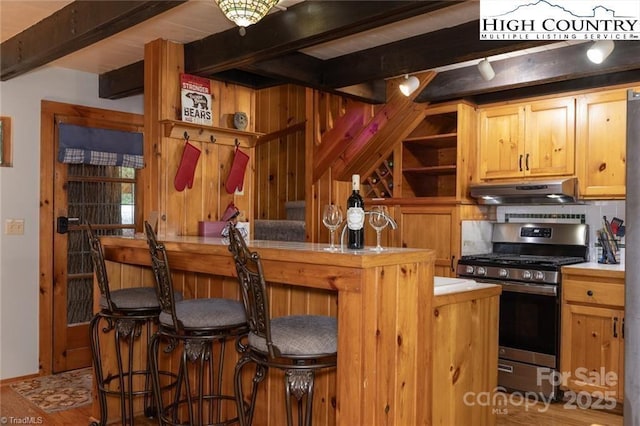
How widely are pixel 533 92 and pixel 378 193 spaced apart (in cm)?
156

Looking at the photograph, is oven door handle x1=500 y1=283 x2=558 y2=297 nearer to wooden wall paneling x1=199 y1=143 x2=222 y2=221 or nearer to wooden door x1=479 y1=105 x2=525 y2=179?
wooden door x1=479 y1=105 x2=525 y2=179

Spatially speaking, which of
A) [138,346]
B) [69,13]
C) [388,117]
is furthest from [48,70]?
[388,117]

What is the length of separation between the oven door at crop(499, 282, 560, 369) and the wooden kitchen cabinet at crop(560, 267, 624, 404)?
0.08m

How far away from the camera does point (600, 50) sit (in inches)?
123

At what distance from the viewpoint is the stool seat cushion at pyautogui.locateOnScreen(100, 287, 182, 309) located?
2832mm

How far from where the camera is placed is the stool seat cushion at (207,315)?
2.42 m

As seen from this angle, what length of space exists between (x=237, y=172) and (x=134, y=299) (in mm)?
1209

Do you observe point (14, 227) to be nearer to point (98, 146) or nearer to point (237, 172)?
point (98, 146)

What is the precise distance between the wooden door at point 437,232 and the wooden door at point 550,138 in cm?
71

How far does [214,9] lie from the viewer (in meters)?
2.91

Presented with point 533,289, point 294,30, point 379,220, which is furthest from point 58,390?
point 533,289

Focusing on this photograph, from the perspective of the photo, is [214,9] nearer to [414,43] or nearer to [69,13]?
[69,13]

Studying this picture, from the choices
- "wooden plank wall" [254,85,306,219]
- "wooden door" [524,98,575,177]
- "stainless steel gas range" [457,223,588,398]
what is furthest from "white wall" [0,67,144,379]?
"wooden door" [524,98,575,177]

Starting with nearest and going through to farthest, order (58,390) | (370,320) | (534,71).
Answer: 1. (370,320)
2. (534,71)
3. (58,390)
